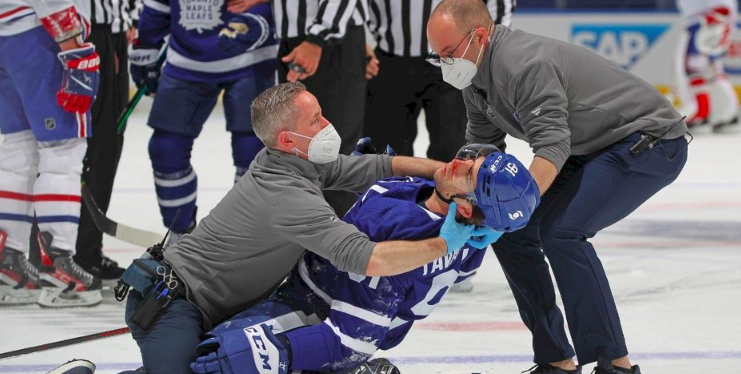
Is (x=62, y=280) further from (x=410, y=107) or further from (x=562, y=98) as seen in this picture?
(x=562, y=98)

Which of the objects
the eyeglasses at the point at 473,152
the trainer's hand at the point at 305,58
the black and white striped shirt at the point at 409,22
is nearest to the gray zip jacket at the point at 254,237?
the eyeglasses at the point at 473,152

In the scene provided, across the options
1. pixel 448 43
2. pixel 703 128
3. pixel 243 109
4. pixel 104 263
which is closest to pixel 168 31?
pixel 243 109

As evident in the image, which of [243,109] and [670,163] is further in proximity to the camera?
[243,109]

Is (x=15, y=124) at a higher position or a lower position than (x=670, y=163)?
lower

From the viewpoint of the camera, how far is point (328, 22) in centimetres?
436

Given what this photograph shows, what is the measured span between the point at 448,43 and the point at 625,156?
1.72 ft

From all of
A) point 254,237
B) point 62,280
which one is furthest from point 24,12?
point 254,237

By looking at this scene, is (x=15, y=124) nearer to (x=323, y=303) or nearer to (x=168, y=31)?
(x=168, y=31)

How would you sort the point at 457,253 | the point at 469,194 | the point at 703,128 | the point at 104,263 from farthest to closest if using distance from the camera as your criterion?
the point at 703,128
the point at 104,263
the point at 457,253
the point at 469,194

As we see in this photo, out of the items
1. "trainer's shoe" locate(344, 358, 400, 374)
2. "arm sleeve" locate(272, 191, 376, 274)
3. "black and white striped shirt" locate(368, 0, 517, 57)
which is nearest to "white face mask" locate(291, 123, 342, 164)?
"arm sleeve" locate(272, 191, 376, 274)

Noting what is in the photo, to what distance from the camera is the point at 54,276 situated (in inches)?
171

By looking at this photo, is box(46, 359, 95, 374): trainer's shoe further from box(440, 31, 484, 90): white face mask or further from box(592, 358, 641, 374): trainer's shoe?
box(592, 358, 641, 374): trainer's shoe

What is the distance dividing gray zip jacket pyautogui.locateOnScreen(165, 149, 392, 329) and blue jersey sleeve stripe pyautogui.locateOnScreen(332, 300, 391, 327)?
0.54ft

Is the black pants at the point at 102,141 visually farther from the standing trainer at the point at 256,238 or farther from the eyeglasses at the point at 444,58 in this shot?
the eyeglasses at the point at 444,58
